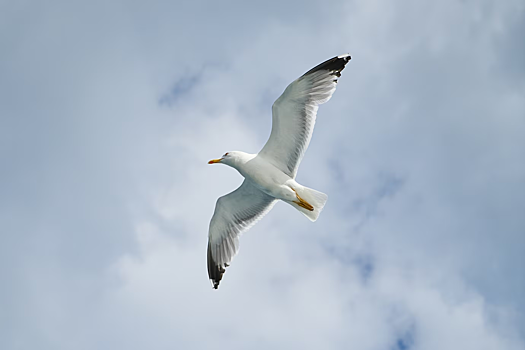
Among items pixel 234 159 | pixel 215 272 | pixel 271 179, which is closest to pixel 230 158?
pixel 234 159

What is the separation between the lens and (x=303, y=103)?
41.2 feet

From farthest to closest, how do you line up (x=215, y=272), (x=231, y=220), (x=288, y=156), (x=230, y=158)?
(x=215, y=272) < (x=231, y=220) < (x=230, y=158) < (x=288, y=156)

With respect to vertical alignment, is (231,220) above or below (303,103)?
below

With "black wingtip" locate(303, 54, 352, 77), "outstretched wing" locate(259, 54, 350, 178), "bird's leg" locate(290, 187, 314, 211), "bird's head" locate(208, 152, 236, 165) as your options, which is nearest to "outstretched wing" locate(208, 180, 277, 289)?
"bird's head" locate(208, 152, 236, 165)

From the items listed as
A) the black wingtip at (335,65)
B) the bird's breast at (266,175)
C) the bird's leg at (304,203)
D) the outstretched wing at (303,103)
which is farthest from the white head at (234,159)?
the black wingtip at (335,65)

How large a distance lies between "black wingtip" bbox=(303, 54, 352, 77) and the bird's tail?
95.8 inches

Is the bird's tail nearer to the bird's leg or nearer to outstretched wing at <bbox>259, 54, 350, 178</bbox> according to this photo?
the bird's leg

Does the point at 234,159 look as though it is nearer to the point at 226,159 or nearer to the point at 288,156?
the point at 226,159

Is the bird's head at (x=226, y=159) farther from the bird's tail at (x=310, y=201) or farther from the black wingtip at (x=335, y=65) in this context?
the black wingtip at (x=335, y=65)

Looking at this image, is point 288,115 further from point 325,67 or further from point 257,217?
point 257,217

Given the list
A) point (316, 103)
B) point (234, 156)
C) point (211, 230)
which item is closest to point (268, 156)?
point (234, 156)

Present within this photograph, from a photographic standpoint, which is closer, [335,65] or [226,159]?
[335,65]

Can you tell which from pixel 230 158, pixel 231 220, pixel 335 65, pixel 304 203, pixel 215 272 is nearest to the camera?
pixel 335 65

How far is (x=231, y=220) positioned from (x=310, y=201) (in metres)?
2.45
